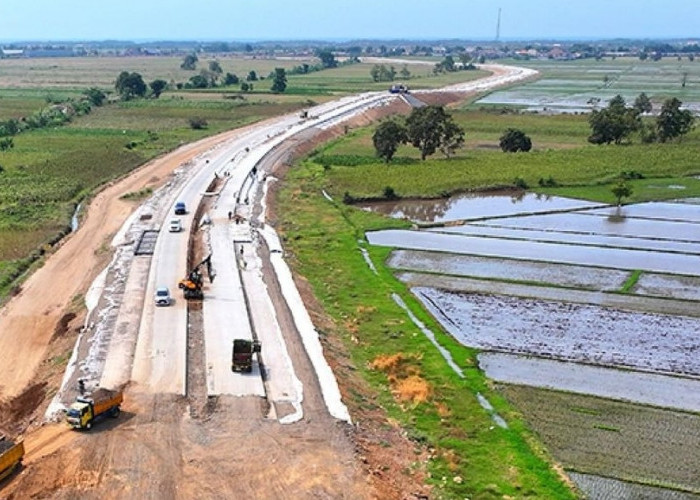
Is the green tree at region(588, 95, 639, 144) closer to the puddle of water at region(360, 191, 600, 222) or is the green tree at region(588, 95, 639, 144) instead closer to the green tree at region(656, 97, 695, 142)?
the green tree at region(656, 97, 695, 142)

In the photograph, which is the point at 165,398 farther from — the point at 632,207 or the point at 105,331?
the point at 632,207

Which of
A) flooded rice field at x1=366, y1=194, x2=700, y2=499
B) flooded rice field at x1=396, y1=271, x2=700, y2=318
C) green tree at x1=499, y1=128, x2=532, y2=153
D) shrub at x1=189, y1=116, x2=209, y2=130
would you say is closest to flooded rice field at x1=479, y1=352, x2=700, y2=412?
flooded rice field at x1=366, y1=194, x2=700, y2=499

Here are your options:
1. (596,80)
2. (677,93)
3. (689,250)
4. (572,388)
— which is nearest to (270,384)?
(572,388)

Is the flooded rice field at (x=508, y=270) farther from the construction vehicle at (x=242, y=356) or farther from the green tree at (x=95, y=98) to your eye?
the green tree at (x=95, y=98)

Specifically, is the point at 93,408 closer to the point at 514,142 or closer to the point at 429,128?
the point at 429,128

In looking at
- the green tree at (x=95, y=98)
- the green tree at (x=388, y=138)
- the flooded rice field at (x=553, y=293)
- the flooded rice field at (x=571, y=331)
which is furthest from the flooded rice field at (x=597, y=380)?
the green tree at (x=95, y=98)
